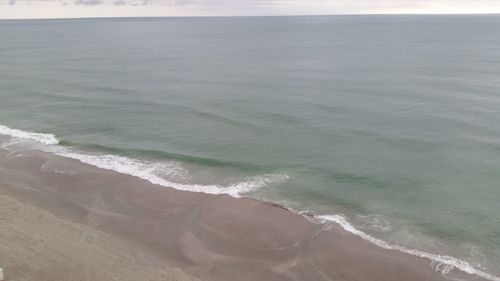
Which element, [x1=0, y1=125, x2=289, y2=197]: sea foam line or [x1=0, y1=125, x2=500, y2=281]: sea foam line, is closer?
[x1=0, y1=125, x2=500, y2=281]: sea foam line

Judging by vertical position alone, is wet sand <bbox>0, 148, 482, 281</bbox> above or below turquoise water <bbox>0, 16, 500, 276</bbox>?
below

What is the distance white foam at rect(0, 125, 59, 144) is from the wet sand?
10409 mm

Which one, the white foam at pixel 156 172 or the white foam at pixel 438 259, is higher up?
the white foam at pixel 156 172

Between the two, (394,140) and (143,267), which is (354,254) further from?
(394,140)

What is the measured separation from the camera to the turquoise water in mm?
30031

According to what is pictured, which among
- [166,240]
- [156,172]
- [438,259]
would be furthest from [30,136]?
[438,259]

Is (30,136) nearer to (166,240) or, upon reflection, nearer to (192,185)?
(192,185)

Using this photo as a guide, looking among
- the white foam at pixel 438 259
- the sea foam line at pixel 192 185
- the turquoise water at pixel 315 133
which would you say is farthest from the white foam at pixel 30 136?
the white foam at pixel 438 259

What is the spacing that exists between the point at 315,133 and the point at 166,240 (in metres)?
22.4

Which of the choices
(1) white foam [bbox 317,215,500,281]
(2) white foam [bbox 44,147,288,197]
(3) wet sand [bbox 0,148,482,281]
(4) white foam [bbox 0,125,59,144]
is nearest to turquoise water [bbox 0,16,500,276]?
(2) white foam [bbox 44,147,288,197]

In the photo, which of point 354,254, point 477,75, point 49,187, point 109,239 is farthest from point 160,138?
point 477,75

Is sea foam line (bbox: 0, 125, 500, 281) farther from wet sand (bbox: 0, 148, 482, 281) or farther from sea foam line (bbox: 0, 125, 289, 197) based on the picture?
wet sand (bbox: 0, 148, 482, 281)

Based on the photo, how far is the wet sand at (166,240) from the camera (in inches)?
896

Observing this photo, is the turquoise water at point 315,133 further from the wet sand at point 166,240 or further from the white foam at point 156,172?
the wet sand at point 166,240
